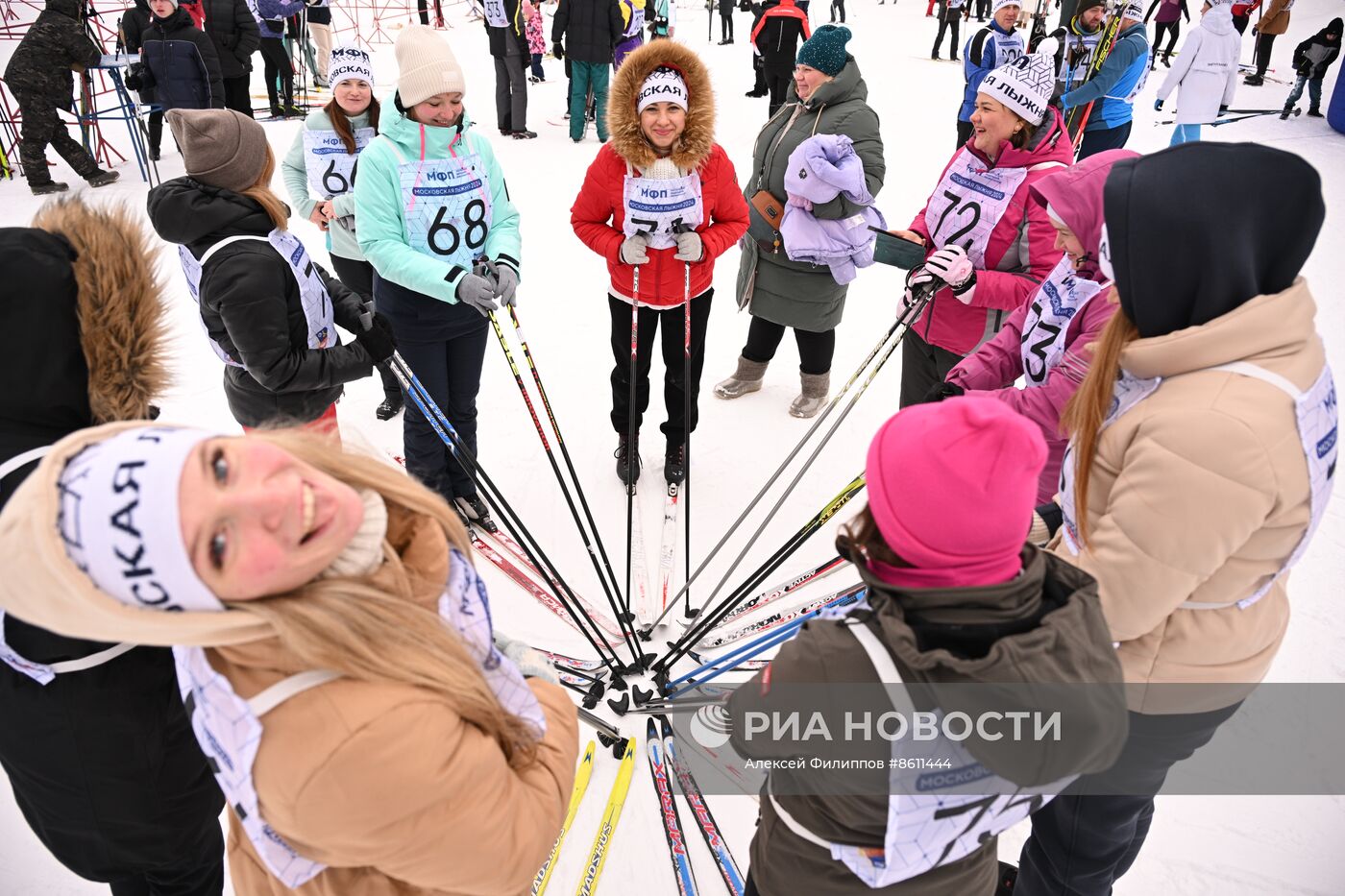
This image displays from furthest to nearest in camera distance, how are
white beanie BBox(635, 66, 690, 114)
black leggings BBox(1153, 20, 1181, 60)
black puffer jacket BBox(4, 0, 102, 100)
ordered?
black leggings BBox(1153, 20, 1181, 60)
black puffer jacket BBox(4, 0, 102, 100)
white beanie BBox(635, 66, 690, 114)

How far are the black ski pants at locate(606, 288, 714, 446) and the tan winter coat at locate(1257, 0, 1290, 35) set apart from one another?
9.59m

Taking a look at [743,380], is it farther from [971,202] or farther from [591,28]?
[591,28]

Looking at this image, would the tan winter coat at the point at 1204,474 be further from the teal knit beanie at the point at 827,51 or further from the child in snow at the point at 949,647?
the teal knit beanie at the point at 827,51

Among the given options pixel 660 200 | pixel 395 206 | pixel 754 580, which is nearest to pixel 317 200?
pixel 395 206

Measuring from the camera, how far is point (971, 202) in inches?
102

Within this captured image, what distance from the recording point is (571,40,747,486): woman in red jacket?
9.11 ft

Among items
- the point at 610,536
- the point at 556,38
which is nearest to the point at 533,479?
the point at 610,536

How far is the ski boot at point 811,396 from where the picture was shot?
3.79 metres

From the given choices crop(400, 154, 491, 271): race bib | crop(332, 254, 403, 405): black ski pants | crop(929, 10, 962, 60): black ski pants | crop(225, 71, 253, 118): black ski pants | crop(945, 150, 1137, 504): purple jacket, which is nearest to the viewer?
crop(945, 150, 1137, 504): purple jacket

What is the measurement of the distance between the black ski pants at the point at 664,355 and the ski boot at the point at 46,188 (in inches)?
208

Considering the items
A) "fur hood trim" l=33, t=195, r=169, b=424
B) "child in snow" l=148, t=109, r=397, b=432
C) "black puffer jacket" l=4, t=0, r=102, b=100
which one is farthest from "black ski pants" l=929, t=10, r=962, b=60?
"fur hood trim" l=33, t=195, r=169, b=424

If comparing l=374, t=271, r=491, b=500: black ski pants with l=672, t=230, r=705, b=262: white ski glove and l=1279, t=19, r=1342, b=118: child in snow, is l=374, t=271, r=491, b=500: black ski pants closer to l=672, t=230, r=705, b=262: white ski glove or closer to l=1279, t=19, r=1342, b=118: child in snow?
l=672, t=230, r=705, b=262: white ski glove

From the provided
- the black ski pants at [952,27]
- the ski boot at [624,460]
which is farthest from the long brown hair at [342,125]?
the black ski pants at [952,27]

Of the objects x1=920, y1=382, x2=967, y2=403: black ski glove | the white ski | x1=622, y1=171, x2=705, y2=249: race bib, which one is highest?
x1=622, y1=171, x2=705, y2=249: race bib
